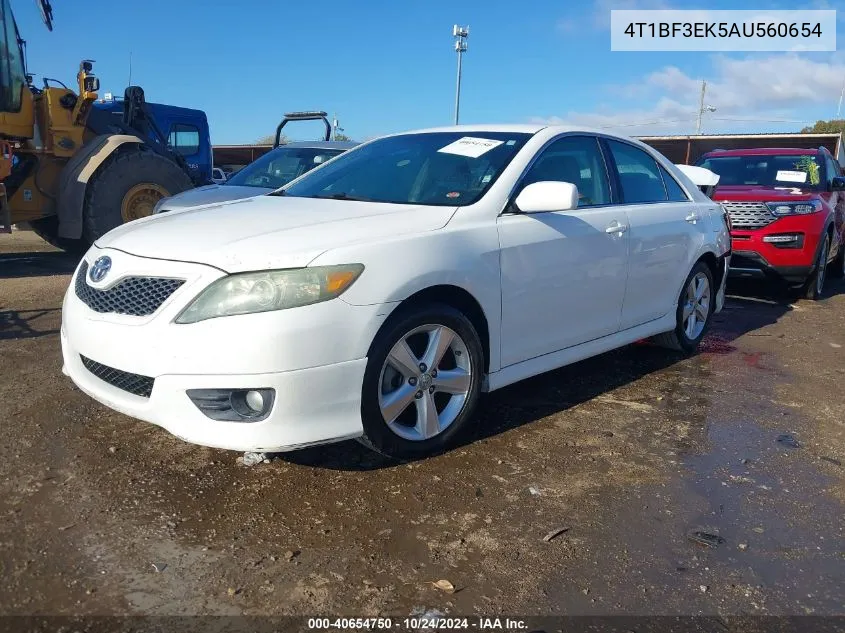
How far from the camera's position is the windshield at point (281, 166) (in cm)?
790

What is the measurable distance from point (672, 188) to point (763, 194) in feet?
10.6

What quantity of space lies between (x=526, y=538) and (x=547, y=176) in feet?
6.79

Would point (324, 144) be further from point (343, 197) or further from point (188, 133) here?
point (188, 133)

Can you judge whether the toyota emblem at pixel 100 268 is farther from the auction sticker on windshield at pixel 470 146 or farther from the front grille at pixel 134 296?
the auction sticker on windshield at pixel 470 146

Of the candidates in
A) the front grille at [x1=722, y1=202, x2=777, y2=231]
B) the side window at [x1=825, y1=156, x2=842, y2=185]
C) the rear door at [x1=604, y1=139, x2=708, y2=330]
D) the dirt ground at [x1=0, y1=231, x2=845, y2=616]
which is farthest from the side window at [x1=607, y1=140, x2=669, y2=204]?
the side window at [x1=825, y1=156, x2=842, y2=185]

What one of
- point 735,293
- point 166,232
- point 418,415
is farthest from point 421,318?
point 735,293

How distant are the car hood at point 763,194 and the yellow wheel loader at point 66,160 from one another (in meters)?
6.70

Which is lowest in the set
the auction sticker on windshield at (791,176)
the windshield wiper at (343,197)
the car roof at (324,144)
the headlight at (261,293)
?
the headlight at (261,293)

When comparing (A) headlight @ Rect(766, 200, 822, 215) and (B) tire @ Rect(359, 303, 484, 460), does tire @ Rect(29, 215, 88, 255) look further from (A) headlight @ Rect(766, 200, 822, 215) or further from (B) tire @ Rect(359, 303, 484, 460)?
(A) headlight @ Rect(766, 200, 822, 215)

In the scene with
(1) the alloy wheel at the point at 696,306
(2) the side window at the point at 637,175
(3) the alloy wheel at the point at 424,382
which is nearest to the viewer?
(3) the alloy wheel at the point at 424,382

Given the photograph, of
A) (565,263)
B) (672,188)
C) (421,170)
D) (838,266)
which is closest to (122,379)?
(421,170)

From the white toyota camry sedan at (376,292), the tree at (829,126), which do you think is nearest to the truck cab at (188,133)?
the white toyota camry sedan at (376,292)

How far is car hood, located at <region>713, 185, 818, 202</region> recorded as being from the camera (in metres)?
7.60

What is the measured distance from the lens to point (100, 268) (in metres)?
3.12
